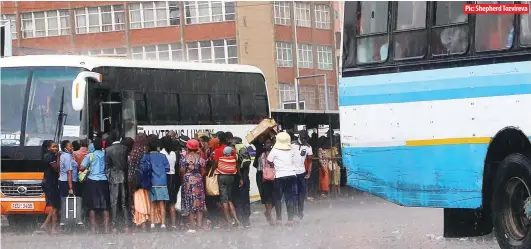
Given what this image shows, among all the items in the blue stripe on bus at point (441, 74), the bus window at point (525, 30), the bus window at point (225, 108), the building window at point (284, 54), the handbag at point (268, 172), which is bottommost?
the handbag at point (268, 172)

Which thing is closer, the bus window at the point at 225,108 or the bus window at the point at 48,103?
the bus window at the point at 48,103

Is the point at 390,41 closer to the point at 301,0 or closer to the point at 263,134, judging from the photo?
the point at 263,134

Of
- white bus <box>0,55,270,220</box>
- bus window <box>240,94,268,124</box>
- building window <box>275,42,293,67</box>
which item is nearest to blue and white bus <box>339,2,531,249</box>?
white bus <box>0,55,270,220</box>

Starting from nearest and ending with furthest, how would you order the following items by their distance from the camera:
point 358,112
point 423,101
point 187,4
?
point 423,101 < point 358,112 < point 187,4

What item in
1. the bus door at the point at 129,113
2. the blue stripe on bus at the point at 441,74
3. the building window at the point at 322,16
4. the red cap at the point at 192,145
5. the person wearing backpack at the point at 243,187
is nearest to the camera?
the blue stripe on bus at the point at 441,74

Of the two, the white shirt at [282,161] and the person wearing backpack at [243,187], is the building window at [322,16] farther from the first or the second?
the white shirt at [282,161]

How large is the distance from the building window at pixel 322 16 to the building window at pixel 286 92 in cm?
406

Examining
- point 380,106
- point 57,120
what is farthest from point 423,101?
point 57,120

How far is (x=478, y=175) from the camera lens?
513 inches

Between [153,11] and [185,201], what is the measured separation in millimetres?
50831

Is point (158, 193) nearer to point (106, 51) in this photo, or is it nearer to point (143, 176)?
point (143, 176)

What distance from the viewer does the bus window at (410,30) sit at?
45.0 ft

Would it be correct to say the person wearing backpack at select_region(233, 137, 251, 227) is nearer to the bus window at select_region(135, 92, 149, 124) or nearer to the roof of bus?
the roof of bus
